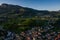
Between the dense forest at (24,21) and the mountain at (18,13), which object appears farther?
the mountain at (18,13)

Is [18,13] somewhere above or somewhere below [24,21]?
below

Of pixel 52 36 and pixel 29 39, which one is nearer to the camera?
pixel 29 39

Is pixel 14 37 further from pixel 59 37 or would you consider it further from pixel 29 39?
pixel 59 37

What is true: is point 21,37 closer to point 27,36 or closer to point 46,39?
point 27,36

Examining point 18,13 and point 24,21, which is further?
point 18,13

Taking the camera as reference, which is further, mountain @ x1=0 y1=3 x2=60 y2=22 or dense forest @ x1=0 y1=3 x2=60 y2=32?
mountain @ x1=0 y1=3 x2=60 y2=22

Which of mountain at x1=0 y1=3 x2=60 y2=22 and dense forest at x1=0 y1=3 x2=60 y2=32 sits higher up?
dense forest at x1=0 y1=3 x2=60 y2=32

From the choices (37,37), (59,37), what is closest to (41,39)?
(37,37)

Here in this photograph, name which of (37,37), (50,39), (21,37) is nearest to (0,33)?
(21,37)

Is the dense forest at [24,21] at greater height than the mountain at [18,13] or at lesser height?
greater
